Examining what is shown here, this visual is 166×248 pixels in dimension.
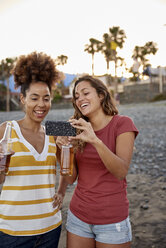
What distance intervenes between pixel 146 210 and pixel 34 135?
3.21m

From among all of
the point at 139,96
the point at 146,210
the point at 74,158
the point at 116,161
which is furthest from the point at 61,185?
the point at 139,96

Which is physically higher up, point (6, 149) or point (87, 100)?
point (87, 100)

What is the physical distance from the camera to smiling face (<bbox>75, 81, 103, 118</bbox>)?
8.55ft

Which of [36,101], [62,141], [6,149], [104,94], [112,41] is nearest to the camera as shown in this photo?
[6,149]

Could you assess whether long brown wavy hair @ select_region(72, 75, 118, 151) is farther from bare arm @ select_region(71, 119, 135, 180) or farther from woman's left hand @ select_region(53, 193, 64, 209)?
woman's left hand @ select_region(53, 193, 64, 209)

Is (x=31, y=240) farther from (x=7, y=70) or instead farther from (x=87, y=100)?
(x=7, y=70)

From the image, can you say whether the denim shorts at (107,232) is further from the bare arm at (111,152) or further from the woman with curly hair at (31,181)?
the bare arm at (111,152)

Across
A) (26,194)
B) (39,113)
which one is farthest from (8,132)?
(26,194)

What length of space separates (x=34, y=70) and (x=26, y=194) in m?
1.16

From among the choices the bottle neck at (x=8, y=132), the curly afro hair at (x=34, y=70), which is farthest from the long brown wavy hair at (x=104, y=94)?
the bottle neck at (x=8, y=132)

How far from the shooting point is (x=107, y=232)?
2271mm

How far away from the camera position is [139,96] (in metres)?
48.6

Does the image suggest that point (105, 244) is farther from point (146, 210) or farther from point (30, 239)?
point (146, 210)

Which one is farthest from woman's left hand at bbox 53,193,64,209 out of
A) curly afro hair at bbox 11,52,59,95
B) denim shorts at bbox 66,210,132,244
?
curly afro hair at bbox 11,52,59,95
